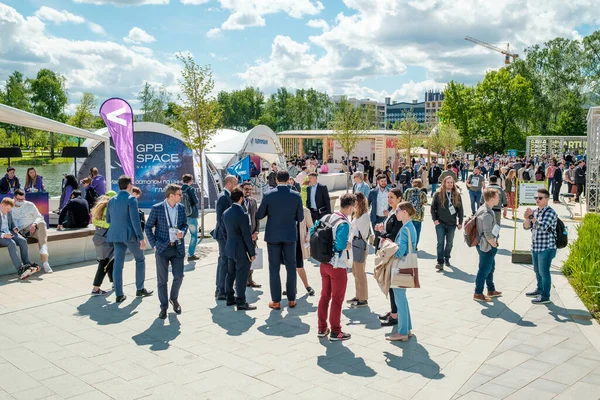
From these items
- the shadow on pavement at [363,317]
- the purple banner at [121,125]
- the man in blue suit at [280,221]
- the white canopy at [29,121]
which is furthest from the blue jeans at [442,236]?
the white canopy at [29,121]

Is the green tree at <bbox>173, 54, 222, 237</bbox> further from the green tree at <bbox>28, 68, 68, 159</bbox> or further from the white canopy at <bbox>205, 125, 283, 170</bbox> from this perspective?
the green tree at <bbox>28, 68, 68, 159</bbox>

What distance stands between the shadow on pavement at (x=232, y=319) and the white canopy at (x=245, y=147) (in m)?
13.3

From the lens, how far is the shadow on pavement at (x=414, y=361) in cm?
511

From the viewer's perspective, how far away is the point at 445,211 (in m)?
9.41

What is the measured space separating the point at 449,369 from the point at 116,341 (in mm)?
3403

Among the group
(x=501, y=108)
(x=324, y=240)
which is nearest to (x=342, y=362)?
(x=324, y=240)

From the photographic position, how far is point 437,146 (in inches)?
2051

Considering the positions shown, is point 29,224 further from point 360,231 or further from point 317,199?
point 360,231

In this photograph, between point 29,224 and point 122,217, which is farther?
point 29,224

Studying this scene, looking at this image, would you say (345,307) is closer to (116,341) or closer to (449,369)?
(449,369)

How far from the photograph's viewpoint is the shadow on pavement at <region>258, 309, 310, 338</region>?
6258mm

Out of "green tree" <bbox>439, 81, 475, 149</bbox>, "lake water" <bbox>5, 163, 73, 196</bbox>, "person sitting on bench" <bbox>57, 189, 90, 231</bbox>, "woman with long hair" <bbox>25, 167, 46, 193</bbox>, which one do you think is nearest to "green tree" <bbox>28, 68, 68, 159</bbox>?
"lake water" <bbox>5, 163, 73, 196</bbox>

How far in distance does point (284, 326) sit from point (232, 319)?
696 mm

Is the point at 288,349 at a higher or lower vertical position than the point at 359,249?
lower
